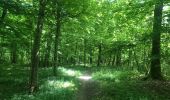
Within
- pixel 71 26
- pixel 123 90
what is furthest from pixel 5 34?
pixel 123 90

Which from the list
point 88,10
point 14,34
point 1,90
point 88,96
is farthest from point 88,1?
point 1,90

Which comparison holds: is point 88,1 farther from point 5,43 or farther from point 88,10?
point 5,43

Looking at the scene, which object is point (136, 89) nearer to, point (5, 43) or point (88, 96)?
point (88, 96)

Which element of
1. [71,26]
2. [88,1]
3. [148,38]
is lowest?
[148,38]

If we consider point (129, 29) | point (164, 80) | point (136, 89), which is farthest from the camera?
point (129, 29)

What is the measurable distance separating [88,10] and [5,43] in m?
10.1

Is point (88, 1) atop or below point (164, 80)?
atop

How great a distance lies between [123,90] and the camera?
59.0ft

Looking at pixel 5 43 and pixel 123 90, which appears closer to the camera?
pixel 123 90

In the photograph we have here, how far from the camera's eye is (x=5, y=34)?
73.1ft

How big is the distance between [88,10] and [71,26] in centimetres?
394

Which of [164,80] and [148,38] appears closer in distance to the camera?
[148,38]

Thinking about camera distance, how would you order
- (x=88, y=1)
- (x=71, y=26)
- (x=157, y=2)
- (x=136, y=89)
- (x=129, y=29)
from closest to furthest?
1. (x=157, y=2)
2. (x=136, y=89)
3. (x=88, y=1)
4. (x=71, y=26)
5. (x=129, y=29)

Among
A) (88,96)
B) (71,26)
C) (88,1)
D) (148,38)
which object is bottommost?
(88,96)
